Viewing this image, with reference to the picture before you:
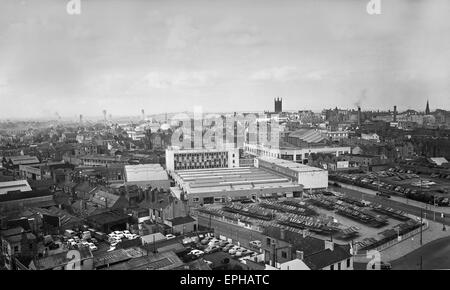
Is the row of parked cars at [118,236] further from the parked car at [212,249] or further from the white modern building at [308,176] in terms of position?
the white modern building at [308,176]

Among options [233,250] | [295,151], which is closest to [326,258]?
[233,250]

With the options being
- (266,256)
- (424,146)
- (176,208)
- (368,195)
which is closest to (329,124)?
(424,146)

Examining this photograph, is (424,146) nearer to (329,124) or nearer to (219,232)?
(329,124)

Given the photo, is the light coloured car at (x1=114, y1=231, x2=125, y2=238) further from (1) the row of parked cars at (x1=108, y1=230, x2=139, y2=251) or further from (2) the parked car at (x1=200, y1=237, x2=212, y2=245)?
(2) the parked car at (x1=200, y1=237, x2=212, y2=245)

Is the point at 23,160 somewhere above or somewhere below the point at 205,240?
above

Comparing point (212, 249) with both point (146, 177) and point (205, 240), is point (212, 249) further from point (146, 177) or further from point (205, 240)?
point (146, 177)
